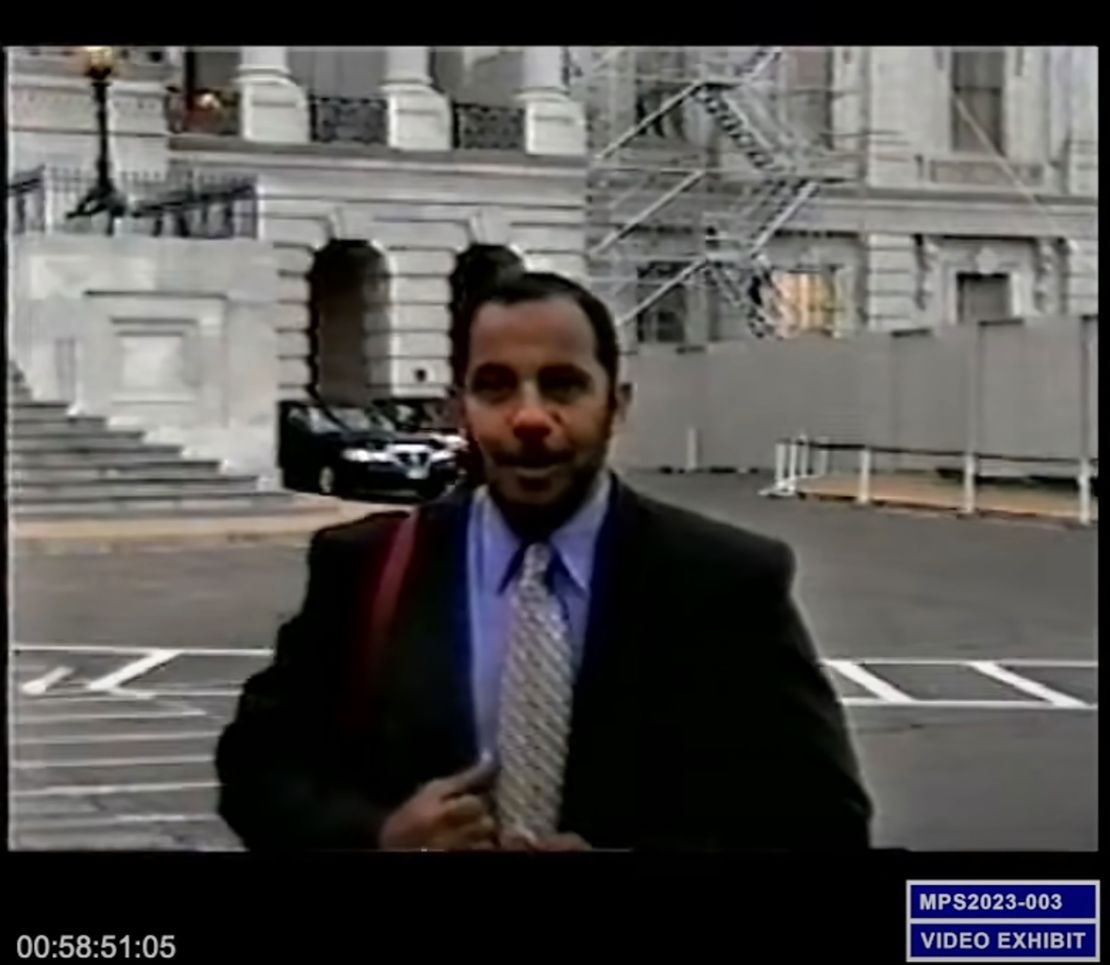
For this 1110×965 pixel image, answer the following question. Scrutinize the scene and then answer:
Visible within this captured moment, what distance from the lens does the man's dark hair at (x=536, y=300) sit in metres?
3.09

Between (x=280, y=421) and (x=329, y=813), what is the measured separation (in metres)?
0.69

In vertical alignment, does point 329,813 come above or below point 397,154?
below

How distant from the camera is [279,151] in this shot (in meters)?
3.45

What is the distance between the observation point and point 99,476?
11.1 ft

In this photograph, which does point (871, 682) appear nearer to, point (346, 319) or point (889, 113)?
point (889, 113)

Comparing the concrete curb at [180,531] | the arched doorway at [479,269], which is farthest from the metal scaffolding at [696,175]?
the concrete curb at [180,531]

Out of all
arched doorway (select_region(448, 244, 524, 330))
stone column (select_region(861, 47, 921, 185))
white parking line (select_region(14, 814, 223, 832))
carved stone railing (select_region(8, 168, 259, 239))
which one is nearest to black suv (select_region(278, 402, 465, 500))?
arched doorway (select_region(448, 244, 524, 330))

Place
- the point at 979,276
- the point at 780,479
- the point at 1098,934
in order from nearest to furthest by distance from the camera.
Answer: the point at 1098,934 → the point at 780,479 → the point at 979,276

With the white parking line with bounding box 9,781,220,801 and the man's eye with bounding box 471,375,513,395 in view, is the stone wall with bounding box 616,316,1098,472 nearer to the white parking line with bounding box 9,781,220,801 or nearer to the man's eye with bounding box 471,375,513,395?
the man's eye with bounding box 471,375,513,395

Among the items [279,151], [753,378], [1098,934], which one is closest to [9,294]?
[279,151]

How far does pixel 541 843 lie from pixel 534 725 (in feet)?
0.56

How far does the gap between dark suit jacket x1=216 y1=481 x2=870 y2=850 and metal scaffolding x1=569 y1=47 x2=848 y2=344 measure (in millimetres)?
395

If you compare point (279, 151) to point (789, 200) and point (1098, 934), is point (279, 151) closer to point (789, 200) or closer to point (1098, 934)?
point (789, 200)

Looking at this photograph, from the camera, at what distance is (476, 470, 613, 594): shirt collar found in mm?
3086
